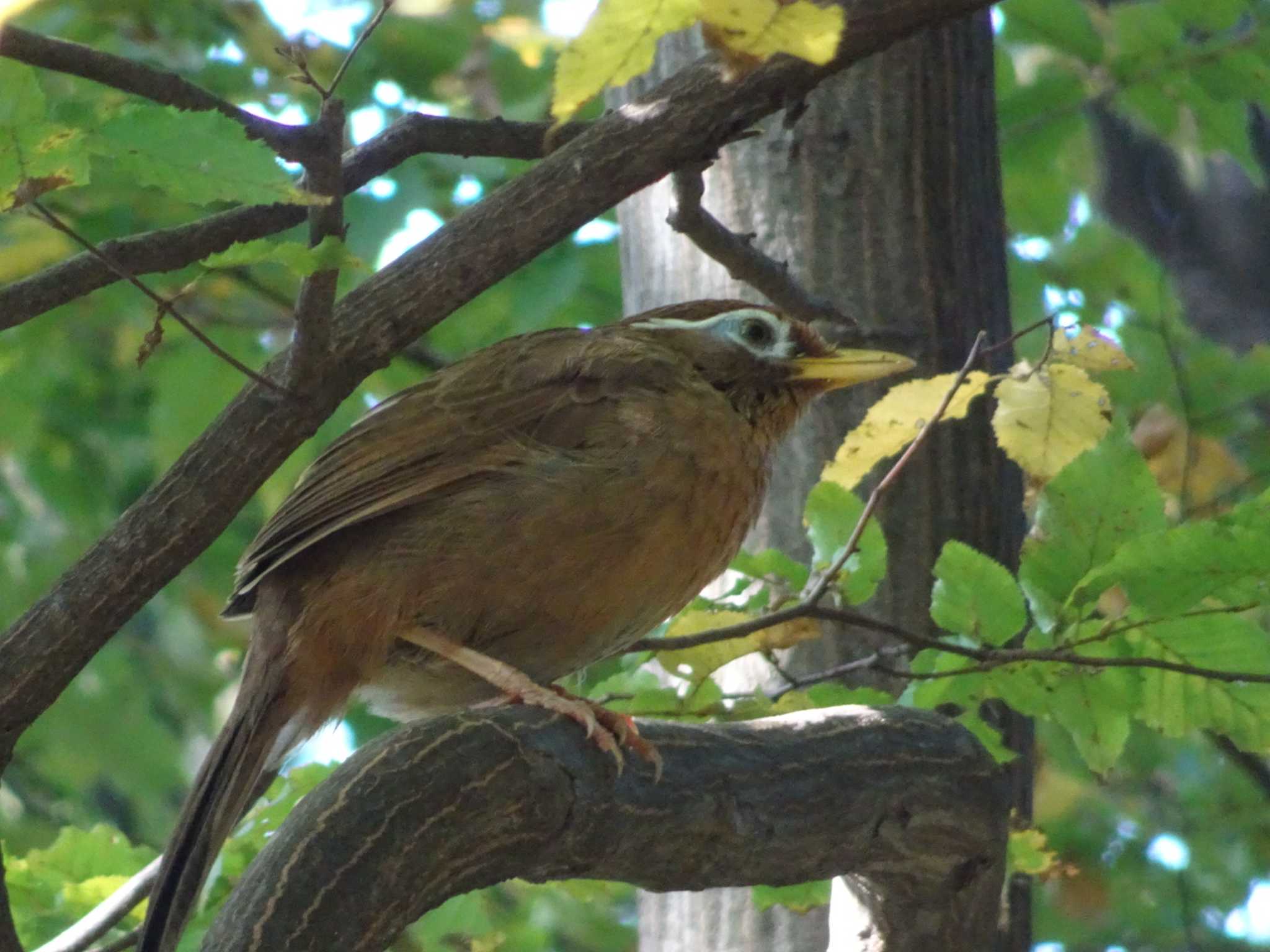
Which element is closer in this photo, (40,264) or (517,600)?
(517,600)

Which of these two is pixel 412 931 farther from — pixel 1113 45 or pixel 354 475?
pixel 1113 45

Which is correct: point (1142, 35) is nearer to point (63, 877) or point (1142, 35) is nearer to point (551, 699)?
point (551, 699)

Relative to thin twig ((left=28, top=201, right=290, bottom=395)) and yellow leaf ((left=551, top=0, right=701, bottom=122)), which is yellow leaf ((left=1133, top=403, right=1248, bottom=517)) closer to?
thin twig ((left=28, top=201, right=290, bottom=395))

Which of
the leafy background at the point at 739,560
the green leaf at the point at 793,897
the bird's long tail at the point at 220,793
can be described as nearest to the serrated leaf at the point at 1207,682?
the leafy background at the point at 739,560

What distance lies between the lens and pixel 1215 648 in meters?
2.91

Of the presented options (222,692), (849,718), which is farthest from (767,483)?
(222,692)

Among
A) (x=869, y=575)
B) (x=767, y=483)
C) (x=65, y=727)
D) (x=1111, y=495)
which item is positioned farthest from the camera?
(x=65, y=727)

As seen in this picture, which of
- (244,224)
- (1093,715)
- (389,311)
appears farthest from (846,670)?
(244,224)

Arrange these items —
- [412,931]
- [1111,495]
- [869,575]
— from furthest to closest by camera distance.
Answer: [412,931], [869,575], [1111,495]

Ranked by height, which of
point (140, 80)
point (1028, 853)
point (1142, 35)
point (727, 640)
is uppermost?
point (1142, 35)

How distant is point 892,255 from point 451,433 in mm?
1362

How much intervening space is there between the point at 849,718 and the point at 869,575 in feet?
0.97

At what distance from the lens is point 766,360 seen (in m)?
3.75

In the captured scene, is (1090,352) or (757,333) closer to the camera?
(1090,352)
